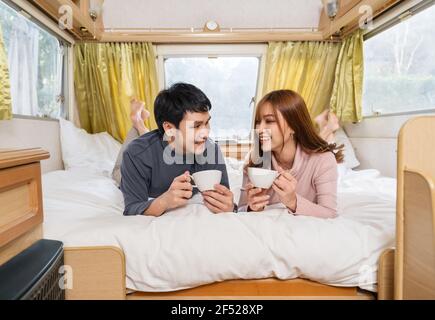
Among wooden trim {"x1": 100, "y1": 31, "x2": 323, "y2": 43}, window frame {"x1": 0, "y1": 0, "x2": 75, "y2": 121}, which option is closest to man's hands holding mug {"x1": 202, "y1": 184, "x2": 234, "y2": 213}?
window frame {"x1": 0, "y1": 0, "x2": 75, "y2": 121}

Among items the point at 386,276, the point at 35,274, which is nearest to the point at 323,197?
the point at 386,276

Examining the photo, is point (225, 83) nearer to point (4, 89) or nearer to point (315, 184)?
point (4, 89)

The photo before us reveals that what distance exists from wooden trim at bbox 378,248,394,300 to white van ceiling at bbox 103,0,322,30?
8.30 ft

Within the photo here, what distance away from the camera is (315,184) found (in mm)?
1151

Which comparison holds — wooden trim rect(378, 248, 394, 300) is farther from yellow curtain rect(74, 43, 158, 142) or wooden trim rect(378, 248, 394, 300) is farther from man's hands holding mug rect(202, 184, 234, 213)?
yellow curtain rect(74, 43, 158, 142)

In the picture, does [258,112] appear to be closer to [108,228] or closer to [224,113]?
[108,228]

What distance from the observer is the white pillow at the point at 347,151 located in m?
2.38

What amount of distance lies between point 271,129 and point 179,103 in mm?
385

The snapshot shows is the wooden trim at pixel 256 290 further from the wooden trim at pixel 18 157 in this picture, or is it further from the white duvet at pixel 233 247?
the wooden trim at pixel 18 157

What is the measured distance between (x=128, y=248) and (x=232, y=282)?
33 centimetres

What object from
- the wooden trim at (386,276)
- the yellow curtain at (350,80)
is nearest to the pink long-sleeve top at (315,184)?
the wooden trim at (386,276)

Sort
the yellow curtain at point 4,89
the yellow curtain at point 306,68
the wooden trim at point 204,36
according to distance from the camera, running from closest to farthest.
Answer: the yellow curtain at point 4,89, the wooden trim at point 204,36, the yellow curtain at point 306,68

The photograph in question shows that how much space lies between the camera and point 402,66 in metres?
2.11

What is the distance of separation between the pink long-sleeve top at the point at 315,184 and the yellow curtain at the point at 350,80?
1512 millimetres
